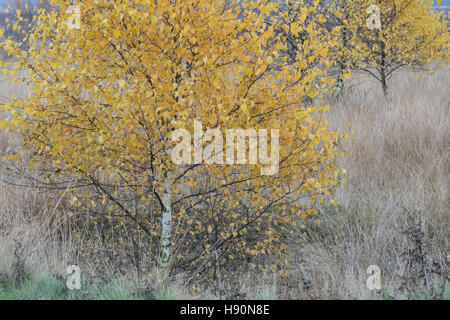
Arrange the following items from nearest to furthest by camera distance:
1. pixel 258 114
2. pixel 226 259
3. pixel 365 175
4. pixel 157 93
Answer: pixel 157 93
pixel 258 114
pixel 226 259
pixel 365 175

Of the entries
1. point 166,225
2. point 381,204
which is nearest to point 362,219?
point 381,204

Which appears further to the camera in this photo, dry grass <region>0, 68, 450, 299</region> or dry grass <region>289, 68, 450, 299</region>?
dry grass <region>289, 68, 450, 299</region>

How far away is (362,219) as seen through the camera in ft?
16.4

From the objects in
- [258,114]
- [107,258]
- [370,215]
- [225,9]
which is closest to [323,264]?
[370,215]

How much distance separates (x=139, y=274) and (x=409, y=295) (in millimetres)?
2053

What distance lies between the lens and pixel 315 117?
8.49m

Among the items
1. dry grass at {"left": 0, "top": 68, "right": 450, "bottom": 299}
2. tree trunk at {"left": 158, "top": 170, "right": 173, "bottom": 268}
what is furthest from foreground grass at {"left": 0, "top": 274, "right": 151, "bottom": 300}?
tree trunk at {"left": 158, "top": 170, "right": 173, "bottom": 268}

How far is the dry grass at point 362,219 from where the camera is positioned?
151 inches

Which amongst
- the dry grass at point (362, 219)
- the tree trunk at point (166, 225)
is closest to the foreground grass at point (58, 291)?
the dry grass at point (362, 219)

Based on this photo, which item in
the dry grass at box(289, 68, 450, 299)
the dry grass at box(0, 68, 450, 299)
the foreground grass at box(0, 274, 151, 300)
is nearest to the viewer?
the foreground grass at box(0, 274, 151, 300)

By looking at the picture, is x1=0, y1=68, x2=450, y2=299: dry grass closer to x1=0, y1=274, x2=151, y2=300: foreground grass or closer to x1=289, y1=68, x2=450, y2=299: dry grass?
x1=289, y1=68, x2=450, y2=299: dry grass

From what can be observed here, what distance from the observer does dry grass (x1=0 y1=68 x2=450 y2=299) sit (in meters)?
3.83

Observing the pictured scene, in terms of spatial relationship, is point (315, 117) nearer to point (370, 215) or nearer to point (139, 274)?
point (370, 215)

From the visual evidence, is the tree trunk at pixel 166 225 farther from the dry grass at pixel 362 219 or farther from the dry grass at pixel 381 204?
the dry grass at pixel 381 204
